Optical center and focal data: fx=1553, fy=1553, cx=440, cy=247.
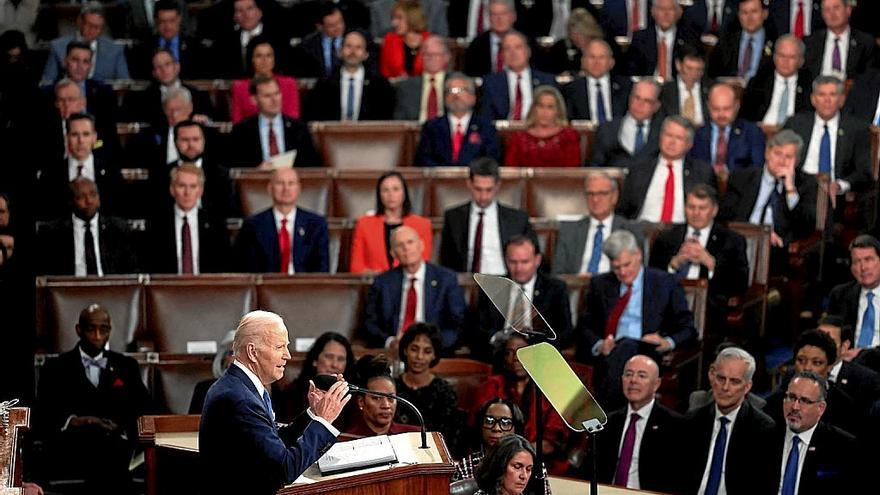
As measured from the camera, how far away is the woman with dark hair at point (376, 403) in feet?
Answer: 15.9

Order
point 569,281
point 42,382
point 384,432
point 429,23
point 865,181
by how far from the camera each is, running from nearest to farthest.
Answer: point 384,432, point 42,382, point 569,281, point 865,181, point 429,23

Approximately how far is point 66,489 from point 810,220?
344 cm

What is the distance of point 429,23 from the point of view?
30.2 feet

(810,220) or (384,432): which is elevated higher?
(810,220)

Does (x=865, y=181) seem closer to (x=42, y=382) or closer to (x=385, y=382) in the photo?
(x=385, y=382)

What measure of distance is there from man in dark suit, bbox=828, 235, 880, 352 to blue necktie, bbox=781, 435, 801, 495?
1089 millimetres

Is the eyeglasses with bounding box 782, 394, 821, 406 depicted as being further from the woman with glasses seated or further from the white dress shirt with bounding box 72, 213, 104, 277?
the white dress shirt with bounding box 72, 213, 104, 277

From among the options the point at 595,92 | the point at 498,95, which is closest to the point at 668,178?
the point at 595,92

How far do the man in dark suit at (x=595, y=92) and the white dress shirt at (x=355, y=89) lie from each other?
108cm

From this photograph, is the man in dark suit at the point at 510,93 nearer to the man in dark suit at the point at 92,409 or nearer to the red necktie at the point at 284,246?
the red necktie at the point at 284,246

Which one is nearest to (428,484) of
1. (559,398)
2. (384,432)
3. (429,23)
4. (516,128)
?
(559,398)

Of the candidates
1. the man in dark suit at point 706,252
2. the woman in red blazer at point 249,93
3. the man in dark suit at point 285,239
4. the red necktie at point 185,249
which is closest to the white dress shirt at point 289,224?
the man in dark suit at point 285,239

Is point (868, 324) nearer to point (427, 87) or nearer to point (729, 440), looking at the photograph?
point (729, 440)

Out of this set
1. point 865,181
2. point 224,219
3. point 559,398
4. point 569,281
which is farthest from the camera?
point 865,181
